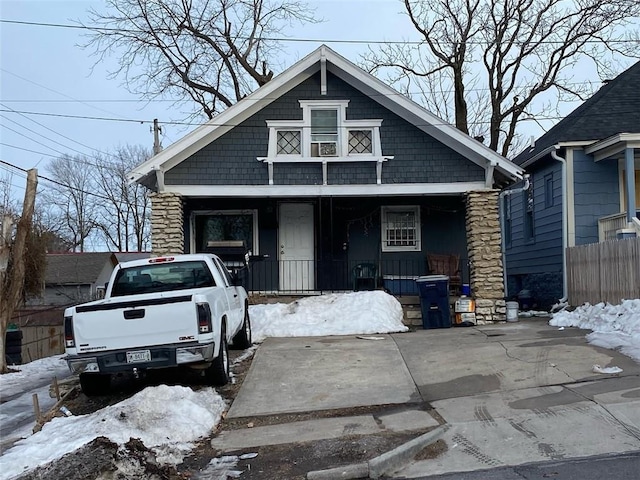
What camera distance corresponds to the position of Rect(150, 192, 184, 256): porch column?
13719 mm

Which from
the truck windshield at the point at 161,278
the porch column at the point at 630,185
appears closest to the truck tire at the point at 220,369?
the truck windshield at the point at 161,278

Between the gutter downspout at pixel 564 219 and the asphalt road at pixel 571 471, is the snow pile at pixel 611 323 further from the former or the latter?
the asphalt road at pixel 571 471

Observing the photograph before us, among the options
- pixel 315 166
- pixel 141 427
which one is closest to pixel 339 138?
pixel 315 166

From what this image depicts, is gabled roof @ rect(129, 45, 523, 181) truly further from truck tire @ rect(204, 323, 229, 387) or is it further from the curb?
the curb

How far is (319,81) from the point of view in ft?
48.4

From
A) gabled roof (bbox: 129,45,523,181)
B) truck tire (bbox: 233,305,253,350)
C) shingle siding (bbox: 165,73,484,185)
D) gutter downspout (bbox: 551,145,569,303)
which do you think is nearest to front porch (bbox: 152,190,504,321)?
shingle siding (bbox: 165,73,484,185)

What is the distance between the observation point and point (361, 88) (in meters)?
14.6

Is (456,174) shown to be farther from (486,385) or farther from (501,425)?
(501,425)

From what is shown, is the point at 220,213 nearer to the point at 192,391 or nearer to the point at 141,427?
the point at 192,391

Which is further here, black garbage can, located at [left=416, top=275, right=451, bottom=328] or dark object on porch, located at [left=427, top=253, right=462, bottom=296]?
dark object on porch, located at [left=427, top=253, right=462, bottom=296]

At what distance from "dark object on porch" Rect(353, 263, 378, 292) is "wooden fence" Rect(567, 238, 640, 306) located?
481 cm

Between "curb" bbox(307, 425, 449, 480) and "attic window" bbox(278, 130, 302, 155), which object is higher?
"attic window" bbox(278, 130, 302, 155)

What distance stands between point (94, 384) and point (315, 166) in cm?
789

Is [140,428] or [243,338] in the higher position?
[243,338]
